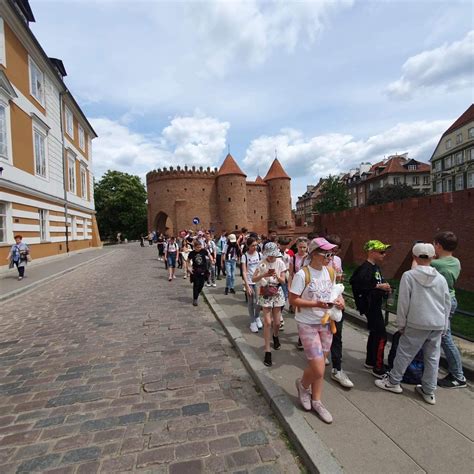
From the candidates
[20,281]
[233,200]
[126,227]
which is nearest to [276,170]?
[233,200]

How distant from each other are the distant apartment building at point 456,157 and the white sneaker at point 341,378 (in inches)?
2168

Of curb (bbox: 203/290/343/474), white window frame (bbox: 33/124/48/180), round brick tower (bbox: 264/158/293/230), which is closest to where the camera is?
curb (bbox: 203/290/343/474)

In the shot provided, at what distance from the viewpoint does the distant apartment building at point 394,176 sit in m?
67.1

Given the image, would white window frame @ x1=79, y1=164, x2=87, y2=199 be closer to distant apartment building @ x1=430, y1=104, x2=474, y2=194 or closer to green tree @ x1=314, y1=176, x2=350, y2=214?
green tree @ x1=314, y1=176, x2=350, y2=214

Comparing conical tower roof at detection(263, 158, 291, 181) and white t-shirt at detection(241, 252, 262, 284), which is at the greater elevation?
conical tower roof at detection(263, 158, 291, 181)

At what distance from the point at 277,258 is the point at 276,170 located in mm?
49553

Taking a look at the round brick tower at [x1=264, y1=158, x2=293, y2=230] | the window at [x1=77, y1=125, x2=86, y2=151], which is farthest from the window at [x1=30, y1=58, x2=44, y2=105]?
the round brick tower at [x1=264, y1=158, x2=293, y2=230]

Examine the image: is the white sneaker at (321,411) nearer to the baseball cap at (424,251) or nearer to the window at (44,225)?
the baseball cap at (424,251)

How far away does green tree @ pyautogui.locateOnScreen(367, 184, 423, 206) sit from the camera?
54750 mm

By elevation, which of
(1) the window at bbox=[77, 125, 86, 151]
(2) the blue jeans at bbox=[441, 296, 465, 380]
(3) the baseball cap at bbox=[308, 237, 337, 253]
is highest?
(1) the window at bbox=[77, 125, 86, 151]

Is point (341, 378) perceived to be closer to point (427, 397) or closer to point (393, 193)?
point (427, 397)

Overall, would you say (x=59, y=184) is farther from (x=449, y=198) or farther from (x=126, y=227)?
(x=126, y=227)

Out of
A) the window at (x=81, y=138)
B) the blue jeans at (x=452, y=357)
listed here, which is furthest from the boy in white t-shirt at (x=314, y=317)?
the window at (x=81, y=138)

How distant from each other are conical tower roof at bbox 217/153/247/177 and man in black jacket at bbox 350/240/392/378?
1747 inches
